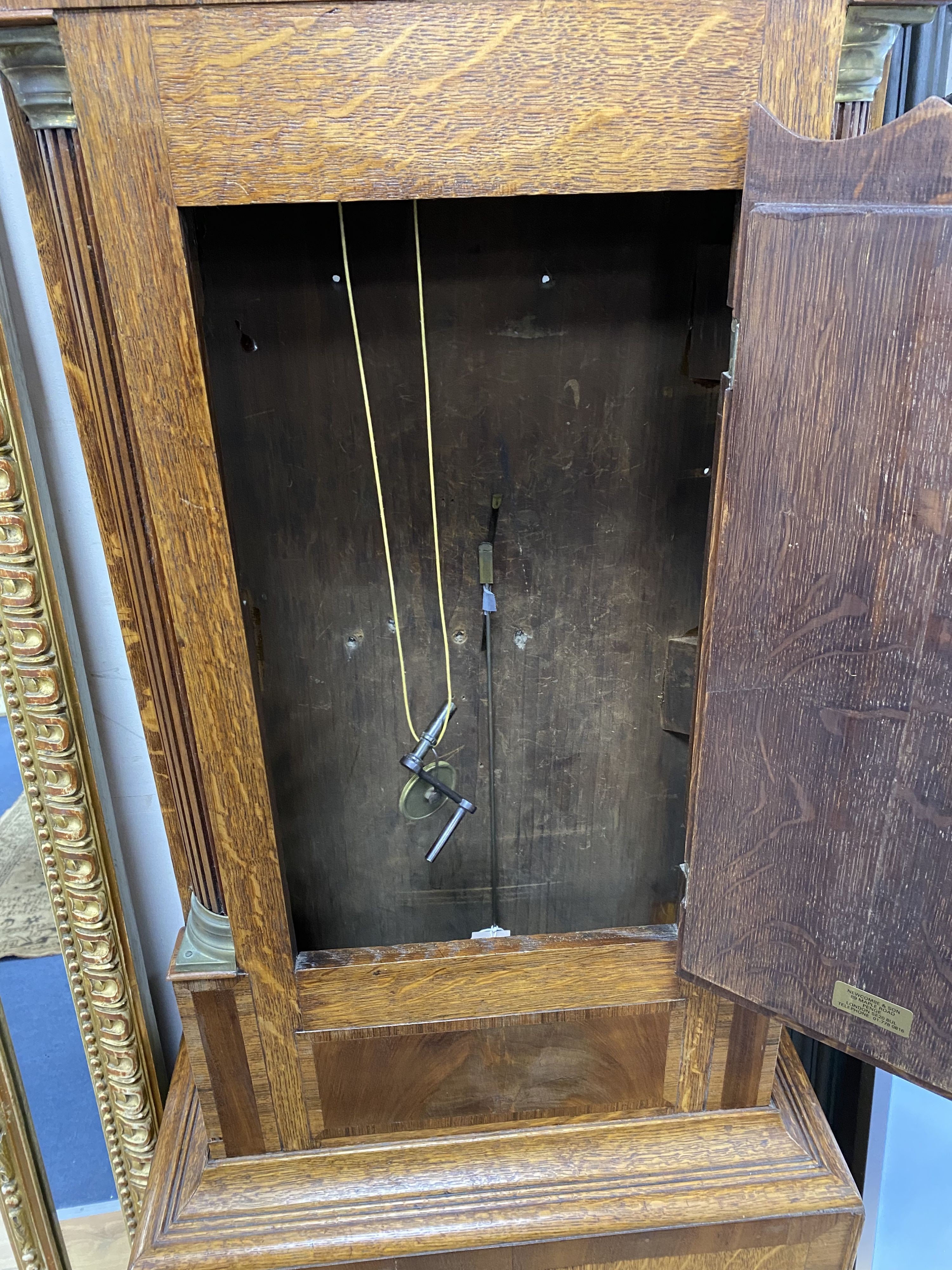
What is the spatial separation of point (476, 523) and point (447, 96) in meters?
0.46

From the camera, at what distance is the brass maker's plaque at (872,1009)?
2.28ft

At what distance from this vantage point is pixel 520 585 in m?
1.01

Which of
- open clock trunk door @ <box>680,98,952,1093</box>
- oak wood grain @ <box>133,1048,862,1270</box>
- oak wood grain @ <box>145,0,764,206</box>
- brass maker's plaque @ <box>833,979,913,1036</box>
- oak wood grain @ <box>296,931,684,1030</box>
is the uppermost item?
oak wood grain @ <box>145,0,764,206</box>

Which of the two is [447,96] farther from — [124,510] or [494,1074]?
[494,1074]

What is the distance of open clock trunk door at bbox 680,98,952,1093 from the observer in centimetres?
55

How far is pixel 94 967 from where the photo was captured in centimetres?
106

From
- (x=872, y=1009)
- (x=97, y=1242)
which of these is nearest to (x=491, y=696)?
(x=872, y=1009)

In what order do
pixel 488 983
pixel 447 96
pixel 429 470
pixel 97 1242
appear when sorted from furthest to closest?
pixel 97 1242, pixel 429 470, pixel 488 983, pixel 447 96

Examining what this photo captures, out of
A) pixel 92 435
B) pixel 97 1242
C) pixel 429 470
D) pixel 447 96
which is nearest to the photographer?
pixel 447 96

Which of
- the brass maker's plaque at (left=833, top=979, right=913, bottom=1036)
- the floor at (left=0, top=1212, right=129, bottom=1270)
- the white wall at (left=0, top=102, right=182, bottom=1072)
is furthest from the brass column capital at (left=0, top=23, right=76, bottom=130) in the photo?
the floor at (left=0, top=1212, right=129, bottom=1270)

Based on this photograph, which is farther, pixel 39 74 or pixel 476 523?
pixel 476 523

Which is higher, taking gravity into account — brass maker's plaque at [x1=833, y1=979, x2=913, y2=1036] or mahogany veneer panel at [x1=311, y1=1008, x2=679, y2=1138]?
brass maker's plaque at [x1=833, y1=979, x2=913, y2=1036]

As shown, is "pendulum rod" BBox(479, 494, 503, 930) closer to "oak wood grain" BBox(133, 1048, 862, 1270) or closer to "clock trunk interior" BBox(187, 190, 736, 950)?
"clock trunk interior" BBox(187, 190, 736, 950)

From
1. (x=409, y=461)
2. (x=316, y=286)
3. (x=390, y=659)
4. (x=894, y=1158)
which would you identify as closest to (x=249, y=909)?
(x=390, y=659)
